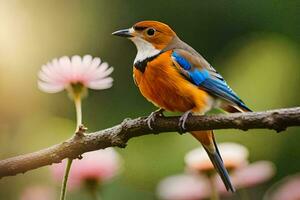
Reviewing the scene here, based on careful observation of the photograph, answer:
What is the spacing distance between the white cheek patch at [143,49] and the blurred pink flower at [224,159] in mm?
105

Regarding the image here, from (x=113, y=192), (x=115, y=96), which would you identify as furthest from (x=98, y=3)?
(x=113, y=192)

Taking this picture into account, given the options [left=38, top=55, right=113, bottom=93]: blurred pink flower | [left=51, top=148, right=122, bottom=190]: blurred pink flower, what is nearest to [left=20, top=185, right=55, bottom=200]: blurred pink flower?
[left=51, top=148, right=122, bottom=190]: blurred pink flower

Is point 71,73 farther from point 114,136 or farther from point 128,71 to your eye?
point 128,71

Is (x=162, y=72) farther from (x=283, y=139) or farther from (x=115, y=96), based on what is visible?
(x=115, y=96)

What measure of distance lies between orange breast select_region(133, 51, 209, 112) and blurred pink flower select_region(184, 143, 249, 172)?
0.04 m

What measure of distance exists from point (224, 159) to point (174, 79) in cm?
9

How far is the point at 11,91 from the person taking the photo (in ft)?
3.14

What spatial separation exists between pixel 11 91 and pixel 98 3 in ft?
2.70

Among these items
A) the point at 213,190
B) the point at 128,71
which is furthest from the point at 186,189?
the point at 128,71

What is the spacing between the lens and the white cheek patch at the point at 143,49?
70 cm

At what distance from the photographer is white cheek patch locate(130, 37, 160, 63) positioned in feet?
2.30

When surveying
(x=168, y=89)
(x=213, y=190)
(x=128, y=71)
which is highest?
(x=128, y=71)

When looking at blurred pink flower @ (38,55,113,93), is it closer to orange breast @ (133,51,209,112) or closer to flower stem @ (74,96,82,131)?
flower stem @ (74,96,82,131)

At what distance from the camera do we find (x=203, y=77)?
0.70m
